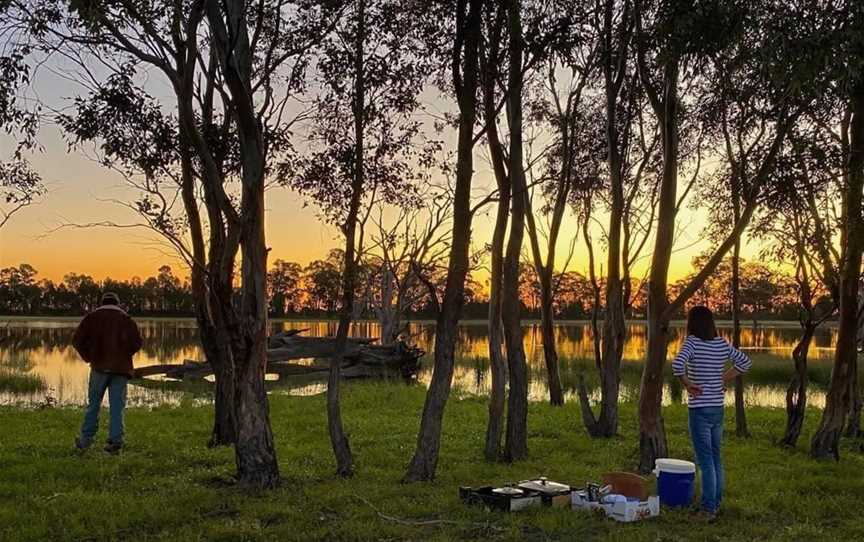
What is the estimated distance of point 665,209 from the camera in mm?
9438

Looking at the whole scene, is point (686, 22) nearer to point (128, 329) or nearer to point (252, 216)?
point (252, 216)

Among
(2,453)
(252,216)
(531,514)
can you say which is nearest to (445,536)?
(531,514)

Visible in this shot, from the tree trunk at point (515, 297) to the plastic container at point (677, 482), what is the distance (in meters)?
2.47

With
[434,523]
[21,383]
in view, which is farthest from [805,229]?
[21,383]

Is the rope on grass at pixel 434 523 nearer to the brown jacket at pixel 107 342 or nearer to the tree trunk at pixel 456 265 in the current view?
the tree trunk at pixel 456 265

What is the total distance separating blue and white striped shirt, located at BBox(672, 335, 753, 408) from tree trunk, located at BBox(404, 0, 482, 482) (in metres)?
2.40

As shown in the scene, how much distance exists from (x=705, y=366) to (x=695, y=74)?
406 centimetres

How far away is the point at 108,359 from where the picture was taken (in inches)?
381

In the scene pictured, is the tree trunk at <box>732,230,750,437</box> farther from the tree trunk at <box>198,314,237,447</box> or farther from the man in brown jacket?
the man in brown jacket

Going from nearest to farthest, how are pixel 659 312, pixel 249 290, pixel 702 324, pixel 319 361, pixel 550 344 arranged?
1. pixel 702 324
2. pixel 249 290
3. pixel 659 312
4. pixel 550 344
5. pixel 319 361

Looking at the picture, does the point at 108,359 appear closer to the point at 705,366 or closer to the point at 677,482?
the point at 677,482

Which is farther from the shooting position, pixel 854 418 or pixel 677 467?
pixel 854 418

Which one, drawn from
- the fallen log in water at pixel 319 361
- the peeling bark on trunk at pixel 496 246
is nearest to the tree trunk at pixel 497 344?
the peeling bark on trunk at pixel 496 246

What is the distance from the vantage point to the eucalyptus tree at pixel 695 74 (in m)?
7.16
